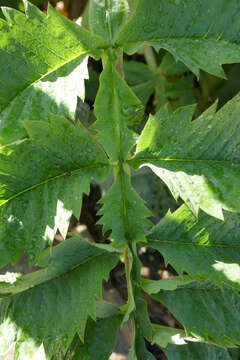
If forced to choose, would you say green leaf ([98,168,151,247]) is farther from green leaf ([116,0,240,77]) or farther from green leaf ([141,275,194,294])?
Answer: green leaf ([116,0,240,77])

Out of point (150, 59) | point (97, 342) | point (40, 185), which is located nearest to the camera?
point (40, 185)

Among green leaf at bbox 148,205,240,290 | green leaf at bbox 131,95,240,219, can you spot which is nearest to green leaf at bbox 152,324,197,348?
green leaf at bbox 148,205,240,290

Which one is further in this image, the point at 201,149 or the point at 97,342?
the point at 97,342

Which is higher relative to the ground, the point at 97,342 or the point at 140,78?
→ the point at 140,78

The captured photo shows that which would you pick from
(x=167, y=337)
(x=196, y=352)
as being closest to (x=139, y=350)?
(x=167, y=337)

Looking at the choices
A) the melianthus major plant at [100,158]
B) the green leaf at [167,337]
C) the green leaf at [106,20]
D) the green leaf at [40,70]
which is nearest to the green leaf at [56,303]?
the melianthus major plant at [100,158]

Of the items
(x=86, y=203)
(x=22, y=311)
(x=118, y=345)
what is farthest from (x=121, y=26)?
(x=118, y=345)

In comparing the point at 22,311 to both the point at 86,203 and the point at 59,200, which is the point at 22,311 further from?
the point at 86,203

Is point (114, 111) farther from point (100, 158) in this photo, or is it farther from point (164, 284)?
point (164, 284)
